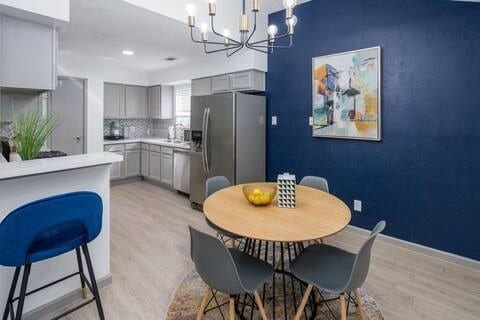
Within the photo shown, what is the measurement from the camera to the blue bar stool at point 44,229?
1318mm

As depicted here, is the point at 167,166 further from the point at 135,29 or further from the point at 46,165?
the point at 46,165

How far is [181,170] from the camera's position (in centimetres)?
484

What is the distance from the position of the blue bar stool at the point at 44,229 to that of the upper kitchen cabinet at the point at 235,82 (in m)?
2.84

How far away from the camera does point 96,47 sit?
4.27m

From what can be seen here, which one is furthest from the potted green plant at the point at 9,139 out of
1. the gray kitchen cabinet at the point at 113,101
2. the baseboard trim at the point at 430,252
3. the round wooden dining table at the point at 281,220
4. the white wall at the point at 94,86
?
the baseboard trim at the point at 430,252

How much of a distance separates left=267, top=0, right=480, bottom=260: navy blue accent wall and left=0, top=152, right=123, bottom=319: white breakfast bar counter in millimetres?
2551

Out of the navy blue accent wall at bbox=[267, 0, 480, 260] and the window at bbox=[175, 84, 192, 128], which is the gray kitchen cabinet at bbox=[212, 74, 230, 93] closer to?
the navy blue accent wall at bbox=[267, 0, 480, 260]

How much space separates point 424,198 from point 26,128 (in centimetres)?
349

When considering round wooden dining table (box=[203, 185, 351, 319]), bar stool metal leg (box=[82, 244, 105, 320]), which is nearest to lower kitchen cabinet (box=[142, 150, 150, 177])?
round wooden dining table (box=[203, 185, 351, 319])

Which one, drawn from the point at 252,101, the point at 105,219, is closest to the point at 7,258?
the point at 105,219

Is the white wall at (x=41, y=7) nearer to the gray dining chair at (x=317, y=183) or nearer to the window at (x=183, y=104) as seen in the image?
the gray dining chair at (x=317, y=183)

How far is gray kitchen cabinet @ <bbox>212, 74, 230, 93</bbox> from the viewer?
425 cm

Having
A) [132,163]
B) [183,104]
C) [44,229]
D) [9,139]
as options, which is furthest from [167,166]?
[44,229]

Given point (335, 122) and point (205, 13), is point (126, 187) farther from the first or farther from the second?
point (335, 122)
